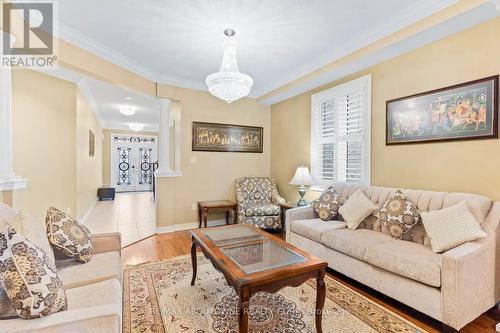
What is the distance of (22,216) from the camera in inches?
65.5

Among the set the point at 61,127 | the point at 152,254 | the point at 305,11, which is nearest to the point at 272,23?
the point at 305,11

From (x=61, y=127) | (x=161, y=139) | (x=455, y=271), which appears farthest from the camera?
(x=161, y=139)

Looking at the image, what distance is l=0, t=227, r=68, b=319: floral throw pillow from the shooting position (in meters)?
1.04

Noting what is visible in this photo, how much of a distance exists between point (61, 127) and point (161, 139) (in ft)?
5.06

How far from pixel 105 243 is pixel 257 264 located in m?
1.47

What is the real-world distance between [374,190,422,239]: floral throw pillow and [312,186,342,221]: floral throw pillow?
62 cm

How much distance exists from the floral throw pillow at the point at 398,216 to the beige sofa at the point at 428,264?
97 mm

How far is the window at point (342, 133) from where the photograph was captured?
329 cm

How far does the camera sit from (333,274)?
2.72 meters

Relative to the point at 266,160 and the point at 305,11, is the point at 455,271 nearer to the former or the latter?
the point at 305,11

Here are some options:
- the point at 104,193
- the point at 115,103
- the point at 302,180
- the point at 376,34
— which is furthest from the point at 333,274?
the point at 104,193

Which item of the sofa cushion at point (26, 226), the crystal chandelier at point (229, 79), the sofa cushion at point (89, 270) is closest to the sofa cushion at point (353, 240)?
the crystal chandelier at point (229, 79)

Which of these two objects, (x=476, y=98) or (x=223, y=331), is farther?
(x=476, y=98)

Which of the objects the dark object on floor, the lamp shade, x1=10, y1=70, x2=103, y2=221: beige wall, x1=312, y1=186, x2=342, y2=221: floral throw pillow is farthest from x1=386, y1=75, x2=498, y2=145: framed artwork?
the dark object on floor
